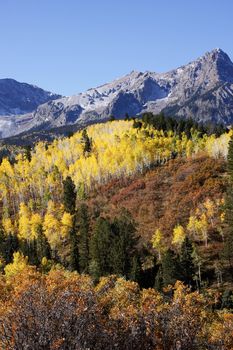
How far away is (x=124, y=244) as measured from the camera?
320ft


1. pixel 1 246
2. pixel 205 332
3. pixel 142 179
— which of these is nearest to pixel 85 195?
pixel 142 179

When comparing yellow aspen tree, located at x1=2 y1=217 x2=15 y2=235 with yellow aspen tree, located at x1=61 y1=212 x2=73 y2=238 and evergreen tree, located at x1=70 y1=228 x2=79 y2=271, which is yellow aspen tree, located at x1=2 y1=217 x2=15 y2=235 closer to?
yellow aspen tree, located at x1=61 y1=212 x2=73 y2=238

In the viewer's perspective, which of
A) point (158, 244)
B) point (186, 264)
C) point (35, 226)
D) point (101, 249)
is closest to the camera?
point (186, 264)

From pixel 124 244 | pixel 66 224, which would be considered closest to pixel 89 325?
pixel 124 244

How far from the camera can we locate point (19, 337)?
81.3ft

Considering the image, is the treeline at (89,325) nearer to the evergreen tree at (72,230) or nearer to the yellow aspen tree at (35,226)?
the evergreen tree at (72,230)

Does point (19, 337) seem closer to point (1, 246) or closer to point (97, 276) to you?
point (97, 276)

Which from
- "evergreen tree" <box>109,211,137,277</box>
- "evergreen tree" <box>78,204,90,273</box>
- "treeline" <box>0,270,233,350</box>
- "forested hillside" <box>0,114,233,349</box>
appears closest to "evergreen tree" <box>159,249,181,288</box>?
"forested hillside" <box>0,114,233,349</box>

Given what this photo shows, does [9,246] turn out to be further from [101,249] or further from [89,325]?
[89,325]

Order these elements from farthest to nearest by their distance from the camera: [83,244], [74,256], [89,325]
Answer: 1. [83,244]
2. [74,256]
3. [89,325]

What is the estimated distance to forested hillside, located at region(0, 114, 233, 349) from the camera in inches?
1062

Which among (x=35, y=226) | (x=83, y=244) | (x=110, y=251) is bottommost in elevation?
(x=83, y=244)

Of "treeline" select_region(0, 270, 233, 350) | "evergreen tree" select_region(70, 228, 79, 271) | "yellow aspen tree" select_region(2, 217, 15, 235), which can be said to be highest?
"treeline" select_region(0, 270, 233, 350)

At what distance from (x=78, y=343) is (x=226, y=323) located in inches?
404
